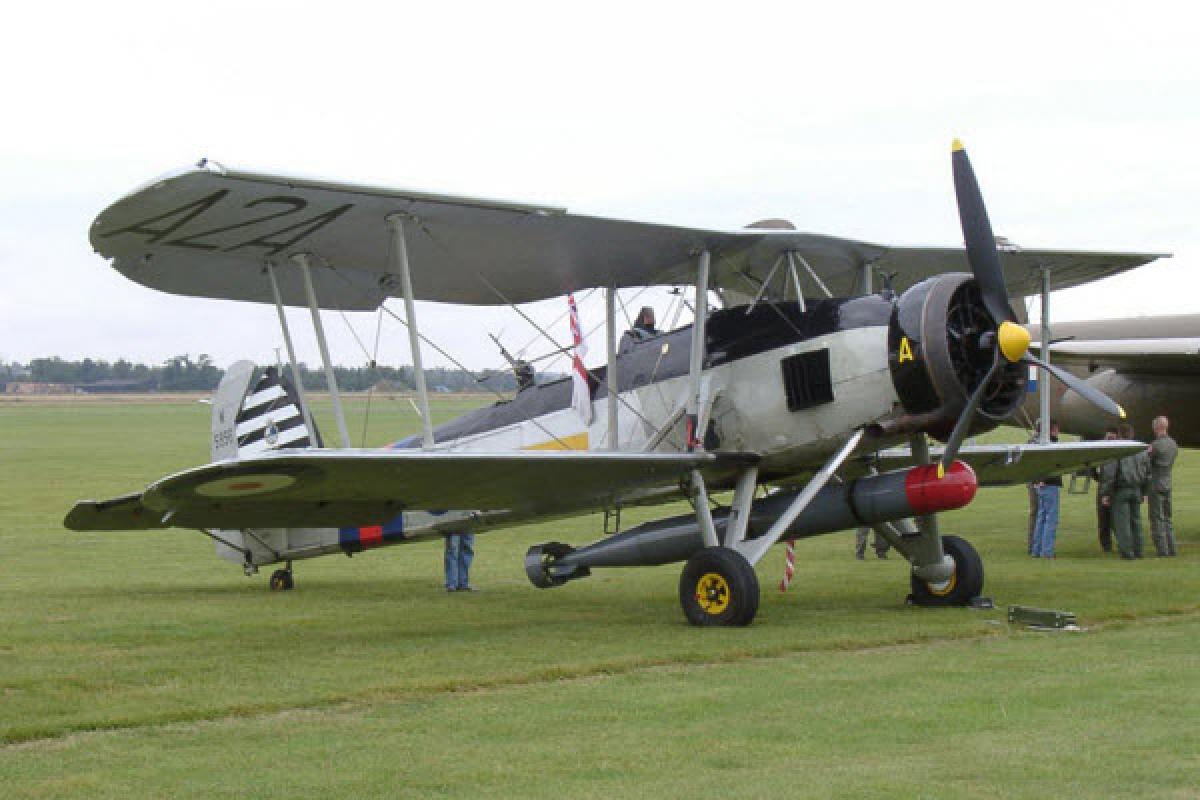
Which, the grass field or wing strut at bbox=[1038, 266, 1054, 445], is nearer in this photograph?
the grass field

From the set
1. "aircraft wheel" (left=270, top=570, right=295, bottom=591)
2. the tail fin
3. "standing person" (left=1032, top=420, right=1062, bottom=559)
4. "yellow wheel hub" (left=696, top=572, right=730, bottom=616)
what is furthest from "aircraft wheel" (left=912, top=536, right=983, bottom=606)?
"aircraft wheel" (left=270, top=570, right=295, bottom=591)

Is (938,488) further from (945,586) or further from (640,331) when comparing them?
(640,331)

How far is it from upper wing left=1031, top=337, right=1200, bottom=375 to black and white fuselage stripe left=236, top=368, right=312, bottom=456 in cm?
889

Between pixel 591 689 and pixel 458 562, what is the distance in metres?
5.89

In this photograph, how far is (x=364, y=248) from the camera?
36.2 feet

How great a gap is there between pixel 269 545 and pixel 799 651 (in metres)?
6.56

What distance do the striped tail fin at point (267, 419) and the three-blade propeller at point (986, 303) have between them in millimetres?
6483

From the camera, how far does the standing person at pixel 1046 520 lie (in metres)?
16.0

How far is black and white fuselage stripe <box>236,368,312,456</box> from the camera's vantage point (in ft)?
46.3

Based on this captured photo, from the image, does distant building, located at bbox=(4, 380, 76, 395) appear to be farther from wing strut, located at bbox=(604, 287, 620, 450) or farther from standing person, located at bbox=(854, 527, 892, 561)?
wing strut, located at bbox=(604, 287, 620, 450)

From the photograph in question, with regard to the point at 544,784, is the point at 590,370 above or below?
above

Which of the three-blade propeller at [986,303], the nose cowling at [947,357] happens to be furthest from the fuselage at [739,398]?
the three-blade propeller at [986,303]

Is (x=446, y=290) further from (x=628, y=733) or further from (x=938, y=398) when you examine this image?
(x=628, y=733)

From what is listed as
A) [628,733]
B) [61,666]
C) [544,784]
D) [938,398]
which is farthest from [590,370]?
[544,784]
